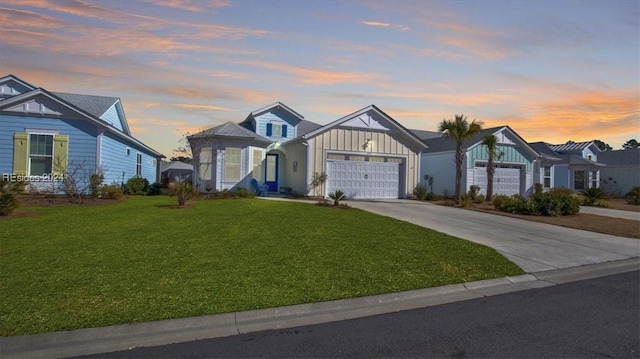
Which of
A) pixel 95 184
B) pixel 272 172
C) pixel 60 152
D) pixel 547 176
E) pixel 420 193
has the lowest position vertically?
pixel 420 193

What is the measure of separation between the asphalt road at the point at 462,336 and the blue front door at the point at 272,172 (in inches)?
757

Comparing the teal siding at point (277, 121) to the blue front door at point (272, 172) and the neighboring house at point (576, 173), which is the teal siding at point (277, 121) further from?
the neighboring house at point (576, 173)

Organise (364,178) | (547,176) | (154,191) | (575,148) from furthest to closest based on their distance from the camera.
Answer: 1. (575,148)
2. (547,176)
3. (364,178)
4. (154,191)

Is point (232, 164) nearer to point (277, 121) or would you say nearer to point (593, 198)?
point (277, 121)

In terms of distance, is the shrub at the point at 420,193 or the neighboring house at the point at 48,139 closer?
the neighboring house at the point at 48,139

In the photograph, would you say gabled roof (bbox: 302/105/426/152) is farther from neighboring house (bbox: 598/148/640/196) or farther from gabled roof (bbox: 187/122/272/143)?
neighboring house (bbox: 598/148/640/196)

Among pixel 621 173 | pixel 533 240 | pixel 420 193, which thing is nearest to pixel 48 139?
pixel 420 193

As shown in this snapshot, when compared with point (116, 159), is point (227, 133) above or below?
above

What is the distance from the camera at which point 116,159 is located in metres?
20.5

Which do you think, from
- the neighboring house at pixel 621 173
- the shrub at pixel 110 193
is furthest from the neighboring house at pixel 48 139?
the neighboring house at pixel 621 173

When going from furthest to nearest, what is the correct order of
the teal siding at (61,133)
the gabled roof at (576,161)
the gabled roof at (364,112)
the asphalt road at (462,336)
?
the gabled roof at (576,161) < the gabled roof at (364,112) < the teal siding at (61,133) < the asphalt road at (462,336)

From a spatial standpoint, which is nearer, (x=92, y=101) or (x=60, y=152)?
(x=60, y=152)

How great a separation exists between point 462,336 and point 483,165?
23313 mm

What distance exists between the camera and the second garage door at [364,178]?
21406mm
